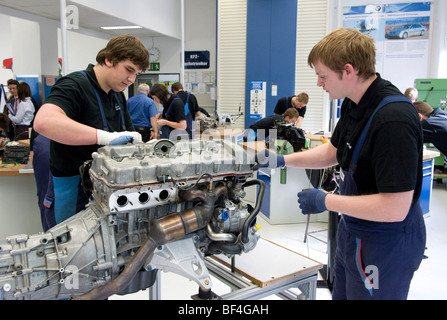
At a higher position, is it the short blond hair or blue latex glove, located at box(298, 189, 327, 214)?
the short blond hair

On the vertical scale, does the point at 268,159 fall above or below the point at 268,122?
below

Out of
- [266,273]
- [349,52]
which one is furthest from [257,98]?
[349,52]

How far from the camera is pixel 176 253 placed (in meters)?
1.40

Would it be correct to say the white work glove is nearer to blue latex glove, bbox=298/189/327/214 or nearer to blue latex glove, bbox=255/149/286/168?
blue latex glove, bbox=255/149/286/168

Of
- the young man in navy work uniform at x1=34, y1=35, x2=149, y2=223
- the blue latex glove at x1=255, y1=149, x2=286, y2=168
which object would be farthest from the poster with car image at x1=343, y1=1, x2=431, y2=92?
the young man in navy work uniform at x1=34, y1=35, x2=149, y2=223

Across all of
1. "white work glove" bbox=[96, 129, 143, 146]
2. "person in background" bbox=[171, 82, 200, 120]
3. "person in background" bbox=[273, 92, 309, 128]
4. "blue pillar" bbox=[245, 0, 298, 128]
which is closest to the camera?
"white work glove" bbox=[96, 129, 143, 146]

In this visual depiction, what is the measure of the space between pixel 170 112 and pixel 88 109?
131 inches

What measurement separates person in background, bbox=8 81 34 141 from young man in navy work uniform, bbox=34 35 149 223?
3649 mm

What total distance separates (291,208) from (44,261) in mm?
3453

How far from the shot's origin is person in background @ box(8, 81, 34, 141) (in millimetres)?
4877

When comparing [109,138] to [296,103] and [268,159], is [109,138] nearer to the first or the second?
[268,159]

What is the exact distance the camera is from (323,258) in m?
3.51

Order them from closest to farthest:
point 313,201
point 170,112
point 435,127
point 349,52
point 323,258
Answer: point 349,52, point 313,201, point 323,258, point 435,127, point 170,112

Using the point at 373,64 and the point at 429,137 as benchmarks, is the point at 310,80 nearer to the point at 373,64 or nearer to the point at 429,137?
the point at 429,137
